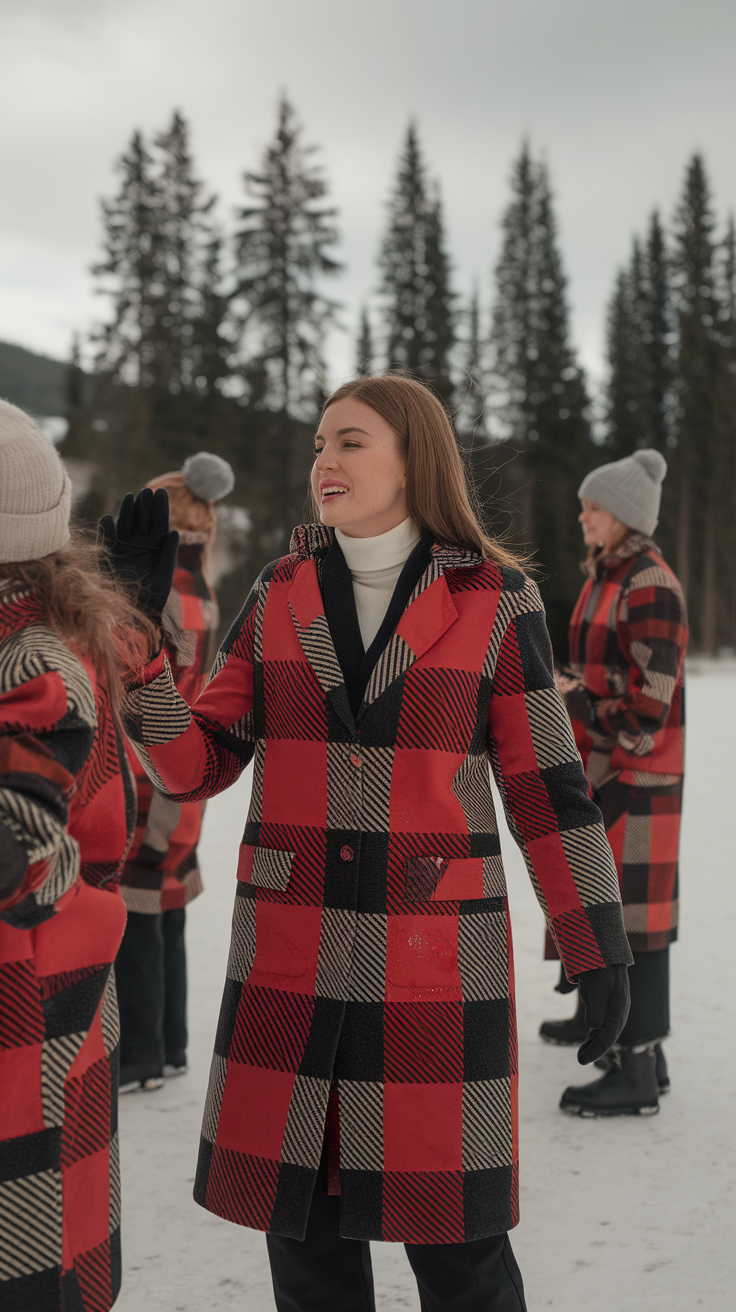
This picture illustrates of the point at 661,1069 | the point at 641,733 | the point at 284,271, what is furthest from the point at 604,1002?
the point at 284,271

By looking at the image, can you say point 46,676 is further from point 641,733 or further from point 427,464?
point 641,733

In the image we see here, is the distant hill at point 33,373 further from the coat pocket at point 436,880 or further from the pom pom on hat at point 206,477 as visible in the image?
the coat pocket at point 436,880

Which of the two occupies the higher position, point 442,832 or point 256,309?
point 256,309

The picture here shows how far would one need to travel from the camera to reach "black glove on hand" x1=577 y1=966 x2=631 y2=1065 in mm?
1794

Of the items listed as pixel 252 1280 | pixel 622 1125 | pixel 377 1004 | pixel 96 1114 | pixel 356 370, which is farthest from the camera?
pixel 622 1125

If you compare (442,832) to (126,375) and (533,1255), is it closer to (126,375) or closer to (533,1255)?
(533,1255)

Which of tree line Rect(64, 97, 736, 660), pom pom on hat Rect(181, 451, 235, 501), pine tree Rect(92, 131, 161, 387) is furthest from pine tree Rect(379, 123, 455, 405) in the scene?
pom pom on hat Rect(181, 451, 235, 501)

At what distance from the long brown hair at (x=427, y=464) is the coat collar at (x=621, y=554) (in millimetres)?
1770

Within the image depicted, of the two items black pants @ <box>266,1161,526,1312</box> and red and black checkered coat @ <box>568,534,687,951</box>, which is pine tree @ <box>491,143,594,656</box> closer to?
red and black checkered coat @ <box>568,534,687,951</box>

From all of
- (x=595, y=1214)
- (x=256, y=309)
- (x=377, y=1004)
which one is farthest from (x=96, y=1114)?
(x=256, y=309)

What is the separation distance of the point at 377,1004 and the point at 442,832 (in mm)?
290

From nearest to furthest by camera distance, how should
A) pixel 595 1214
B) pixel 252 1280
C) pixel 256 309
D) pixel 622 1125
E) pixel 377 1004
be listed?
pixel 377 1004 → pixel 252 1280 → pixel 595 1214 → pixel 622 1125 → pixel 256 309

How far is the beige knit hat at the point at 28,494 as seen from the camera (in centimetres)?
146

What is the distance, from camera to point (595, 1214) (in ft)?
9.41
